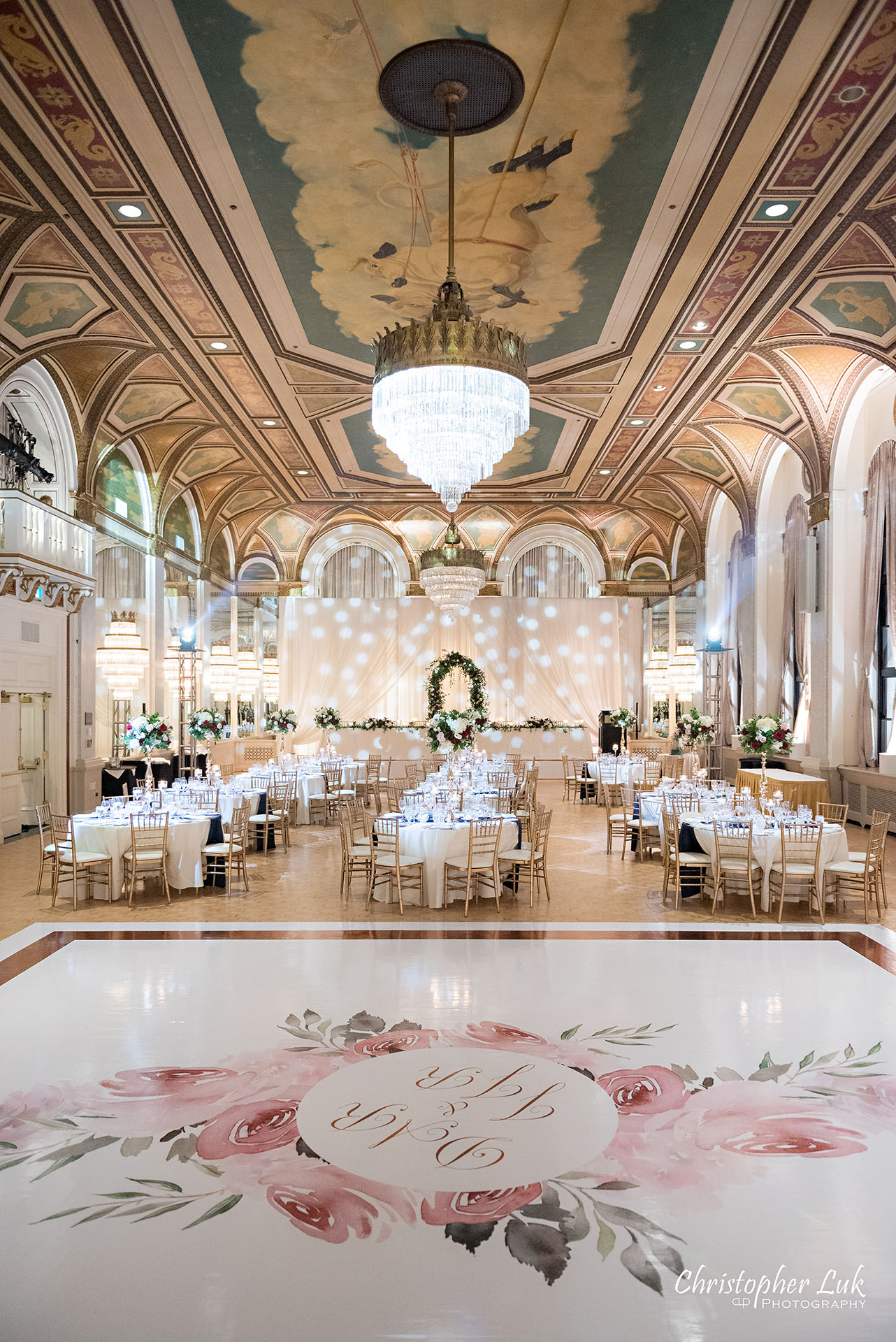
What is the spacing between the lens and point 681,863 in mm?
8102

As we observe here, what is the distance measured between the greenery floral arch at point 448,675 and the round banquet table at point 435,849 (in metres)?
11.9

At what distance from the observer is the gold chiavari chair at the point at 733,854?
7.76 metres

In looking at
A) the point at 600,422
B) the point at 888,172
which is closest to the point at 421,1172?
the point at 888,172

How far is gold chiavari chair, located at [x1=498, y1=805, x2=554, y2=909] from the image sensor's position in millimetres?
8125

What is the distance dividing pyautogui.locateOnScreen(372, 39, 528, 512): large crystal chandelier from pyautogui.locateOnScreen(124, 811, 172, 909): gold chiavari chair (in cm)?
442

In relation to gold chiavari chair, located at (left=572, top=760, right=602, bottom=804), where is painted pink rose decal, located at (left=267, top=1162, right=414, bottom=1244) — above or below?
below

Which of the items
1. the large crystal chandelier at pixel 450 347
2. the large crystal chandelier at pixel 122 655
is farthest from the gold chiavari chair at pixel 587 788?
the large crystal chandelier at pixel 450 347

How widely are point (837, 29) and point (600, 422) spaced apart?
26.7ft

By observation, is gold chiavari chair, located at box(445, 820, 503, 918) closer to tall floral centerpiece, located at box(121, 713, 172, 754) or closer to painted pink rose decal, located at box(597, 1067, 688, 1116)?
painted pink rose decal, located at box(597, 1067, 688, 1116)

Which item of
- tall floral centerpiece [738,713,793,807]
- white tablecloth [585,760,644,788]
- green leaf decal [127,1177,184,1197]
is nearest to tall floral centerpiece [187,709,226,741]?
white tablecloth [585,760,644,788]

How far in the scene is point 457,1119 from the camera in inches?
149

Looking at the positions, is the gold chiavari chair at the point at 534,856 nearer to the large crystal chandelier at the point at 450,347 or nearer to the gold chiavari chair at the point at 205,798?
the gold chiavari chair at the point at 205,798

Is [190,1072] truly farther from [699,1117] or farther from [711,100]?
[711,100]

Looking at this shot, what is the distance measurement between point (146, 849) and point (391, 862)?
2346 mm
